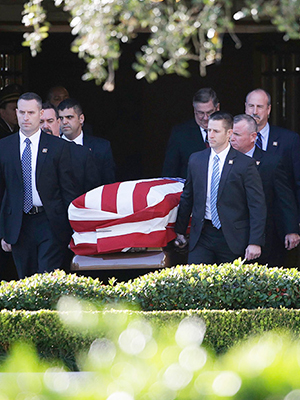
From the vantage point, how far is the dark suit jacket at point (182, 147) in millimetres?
7141

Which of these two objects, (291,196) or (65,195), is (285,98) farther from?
(65,195)

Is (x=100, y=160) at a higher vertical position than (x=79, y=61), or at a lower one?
lower

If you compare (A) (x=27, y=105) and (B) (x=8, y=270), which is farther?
(B) (x=8, y=270)

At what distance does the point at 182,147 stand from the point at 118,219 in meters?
1.34

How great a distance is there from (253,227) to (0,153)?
2084mm

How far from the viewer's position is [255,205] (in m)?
5.91

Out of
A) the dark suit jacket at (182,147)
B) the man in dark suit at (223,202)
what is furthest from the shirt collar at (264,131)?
the man in dark suit at (223,202)

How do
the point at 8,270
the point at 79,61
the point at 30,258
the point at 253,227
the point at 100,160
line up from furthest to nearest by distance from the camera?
the point at 79,61 → the point at 8,270 → the point at 100,160 → the point at 30,258 → the point at 253,227

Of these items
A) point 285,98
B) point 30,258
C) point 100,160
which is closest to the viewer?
point 30,258

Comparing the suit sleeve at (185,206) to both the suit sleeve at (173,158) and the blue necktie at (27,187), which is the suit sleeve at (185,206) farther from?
the blue necktie at (27,187)

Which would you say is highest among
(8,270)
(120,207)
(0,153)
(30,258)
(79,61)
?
(79,61)

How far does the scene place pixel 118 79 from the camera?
38.9 ft

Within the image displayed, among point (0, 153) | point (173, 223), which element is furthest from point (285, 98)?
point (0, 153)

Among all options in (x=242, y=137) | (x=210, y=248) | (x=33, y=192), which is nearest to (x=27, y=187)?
(x=33, y=192)
